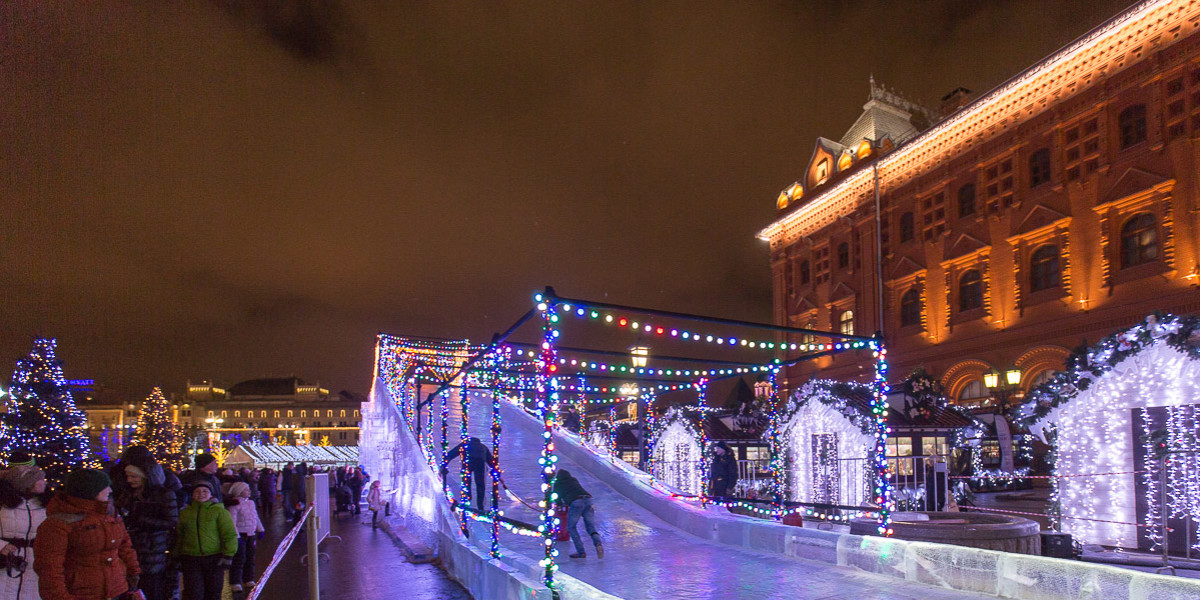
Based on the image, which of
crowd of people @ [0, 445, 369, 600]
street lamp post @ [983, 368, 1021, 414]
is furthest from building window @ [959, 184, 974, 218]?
crowd of people @ [0, 445, 369, 600]

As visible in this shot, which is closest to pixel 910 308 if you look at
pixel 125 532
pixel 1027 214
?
pixel 1027 214

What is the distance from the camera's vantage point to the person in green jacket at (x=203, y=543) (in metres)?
7.16

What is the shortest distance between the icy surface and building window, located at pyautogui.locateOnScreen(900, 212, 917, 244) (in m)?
21.4

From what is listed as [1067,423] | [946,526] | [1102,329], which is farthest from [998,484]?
[946,526]

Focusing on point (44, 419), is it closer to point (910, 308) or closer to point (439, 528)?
point (439, 528)

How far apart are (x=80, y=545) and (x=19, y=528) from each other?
0.66 metres

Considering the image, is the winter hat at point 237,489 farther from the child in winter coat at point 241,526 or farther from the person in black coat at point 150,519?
the person in black coat at point 150,519

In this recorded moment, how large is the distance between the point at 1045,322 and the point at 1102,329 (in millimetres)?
1962

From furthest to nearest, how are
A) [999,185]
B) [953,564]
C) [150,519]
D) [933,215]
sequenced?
[933,215], [999,185], [953,564], [150,519]

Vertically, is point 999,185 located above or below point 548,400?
above

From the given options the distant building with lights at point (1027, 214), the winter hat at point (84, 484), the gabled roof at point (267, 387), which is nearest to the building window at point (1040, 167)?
the distant building with lights at point (1027, 214)

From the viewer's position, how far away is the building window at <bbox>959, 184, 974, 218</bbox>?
28938 mm

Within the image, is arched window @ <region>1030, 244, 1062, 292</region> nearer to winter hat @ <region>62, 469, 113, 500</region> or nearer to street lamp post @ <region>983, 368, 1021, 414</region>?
street lamp post @ <region>983, 368, 1021, 414</region>

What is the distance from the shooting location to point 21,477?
215 inches
